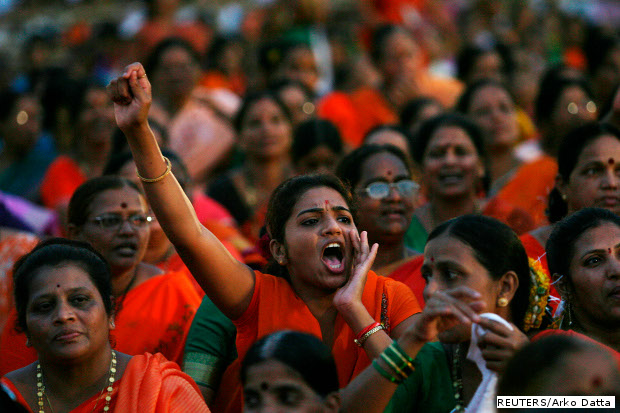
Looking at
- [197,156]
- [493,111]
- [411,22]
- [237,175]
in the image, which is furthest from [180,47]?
[411,22]

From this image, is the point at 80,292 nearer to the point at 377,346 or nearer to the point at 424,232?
the point at 377,346

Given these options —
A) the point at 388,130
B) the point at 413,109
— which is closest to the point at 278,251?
the point at 388,130

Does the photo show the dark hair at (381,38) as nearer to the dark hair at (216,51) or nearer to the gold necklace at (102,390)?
the dark hair at (216,51)

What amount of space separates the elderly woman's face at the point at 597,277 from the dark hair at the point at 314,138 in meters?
2.96

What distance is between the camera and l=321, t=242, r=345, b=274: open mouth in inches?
144

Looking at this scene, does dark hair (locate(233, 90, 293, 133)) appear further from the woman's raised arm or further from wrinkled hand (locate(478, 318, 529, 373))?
wrinkled hand (locate(478, 318, 529, 373))

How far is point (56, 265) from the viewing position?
Answer: 367 cm

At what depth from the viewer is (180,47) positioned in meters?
8.02

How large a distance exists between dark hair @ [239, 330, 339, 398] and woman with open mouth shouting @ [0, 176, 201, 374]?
54.7 inches

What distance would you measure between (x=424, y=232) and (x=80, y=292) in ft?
7.55

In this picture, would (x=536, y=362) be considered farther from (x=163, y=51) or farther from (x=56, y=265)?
(x=163, y=51)

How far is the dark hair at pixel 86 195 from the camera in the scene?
180 inches

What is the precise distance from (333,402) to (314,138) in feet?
12.0

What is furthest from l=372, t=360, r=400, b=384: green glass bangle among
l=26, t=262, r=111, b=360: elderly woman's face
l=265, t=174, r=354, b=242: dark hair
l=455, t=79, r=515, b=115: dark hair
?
l=455, t=79, r=515, b=115: dark hair
